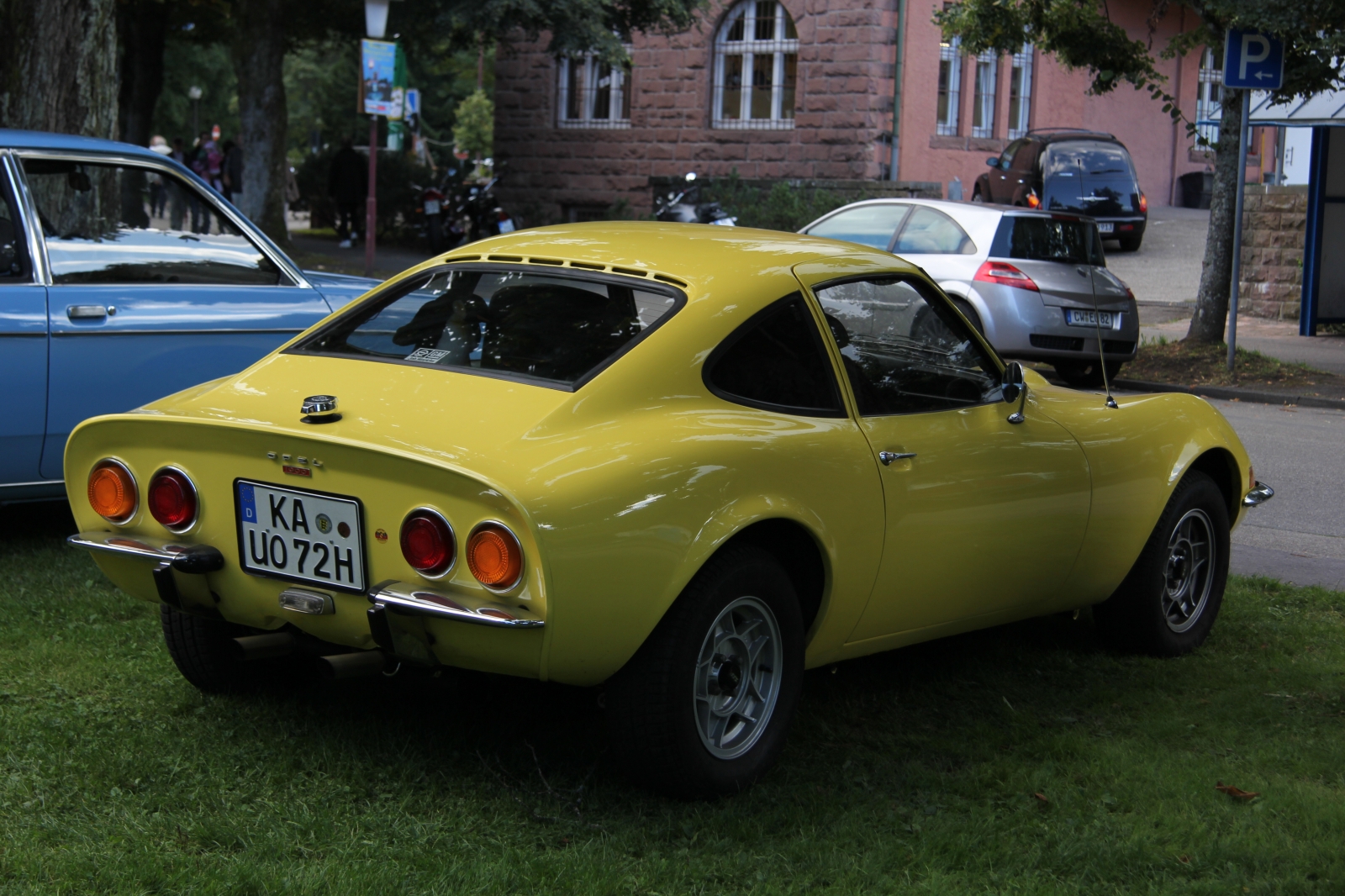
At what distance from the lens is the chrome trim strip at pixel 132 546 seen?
3822 mm

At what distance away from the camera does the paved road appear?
6.99 meters

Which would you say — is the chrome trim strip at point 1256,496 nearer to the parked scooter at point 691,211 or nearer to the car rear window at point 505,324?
the car rear window at point 505,324

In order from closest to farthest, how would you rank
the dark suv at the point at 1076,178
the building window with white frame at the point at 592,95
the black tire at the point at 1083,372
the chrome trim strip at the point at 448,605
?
1. the chrome trim strip at the point at 448,605
2. the black tire at the point at 1083,372
3. the dark suv at the point at 1076,178
4. the building window with white frame at the point at 592,95

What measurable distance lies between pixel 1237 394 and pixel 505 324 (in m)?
10.8

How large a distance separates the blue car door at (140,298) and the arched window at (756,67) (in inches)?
805

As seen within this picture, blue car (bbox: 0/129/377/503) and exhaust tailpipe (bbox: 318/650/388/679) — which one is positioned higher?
blue car (bbox: 0/129/377/503)

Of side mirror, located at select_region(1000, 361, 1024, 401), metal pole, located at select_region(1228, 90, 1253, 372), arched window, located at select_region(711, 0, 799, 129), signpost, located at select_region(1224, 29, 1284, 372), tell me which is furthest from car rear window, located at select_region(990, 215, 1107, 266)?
arched window, located at select_region(711, 0, 799, 129)

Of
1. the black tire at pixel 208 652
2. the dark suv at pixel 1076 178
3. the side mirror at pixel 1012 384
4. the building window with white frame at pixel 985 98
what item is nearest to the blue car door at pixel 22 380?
the black tire at pixel 208 652

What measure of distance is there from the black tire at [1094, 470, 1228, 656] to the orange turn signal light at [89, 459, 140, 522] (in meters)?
3.23

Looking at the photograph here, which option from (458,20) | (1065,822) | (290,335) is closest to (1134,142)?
(458,20)

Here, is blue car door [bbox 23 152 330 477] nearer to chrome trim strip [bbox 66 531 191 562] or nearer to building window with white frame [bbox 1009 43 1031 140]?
chrome trim strip [bbox 66 531 191 562]

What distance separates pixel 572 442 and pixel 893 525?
112cm

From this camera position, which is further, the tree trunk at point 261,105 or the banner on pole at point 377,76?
the tree trunk at point 261,105

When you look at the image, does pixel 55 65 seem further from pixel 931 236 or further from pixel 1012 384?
pixel 1012 384
